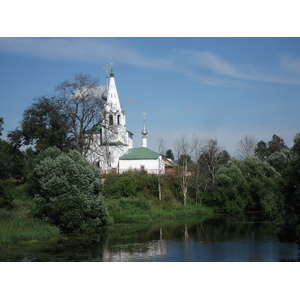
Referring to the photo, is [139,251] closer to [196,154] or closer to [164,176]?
[164,176]

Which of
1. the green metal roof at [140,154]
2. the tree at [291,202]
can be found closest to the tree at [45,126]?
the green metal roof at [140,154]

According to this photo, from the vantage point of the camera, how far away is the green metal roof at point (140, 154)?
49.2 meters

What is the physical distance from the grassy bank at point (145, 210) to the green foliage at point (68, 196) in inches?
239

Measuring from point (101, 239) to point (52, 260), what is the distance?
6203 millimetres

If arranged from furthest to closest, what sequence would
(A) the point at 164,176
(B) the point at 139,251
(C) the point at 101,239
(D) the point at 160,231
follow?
(A) the point at 164,176 < (D) the point at 160,231 < (C) the point at 101,239 < (B) the point at 139,251

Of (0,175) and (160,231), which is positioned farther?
(160,231)

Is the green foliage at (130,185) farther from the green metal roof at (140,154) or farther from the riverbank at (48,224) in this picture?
the green metal roof at (140,154)

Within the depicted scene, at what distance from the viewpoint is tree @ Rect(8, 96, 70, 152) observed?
40406 mm

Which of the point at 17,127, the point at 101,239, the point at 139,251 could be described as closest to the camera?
the point at 139,251

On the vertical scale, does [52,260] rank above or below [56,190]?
below

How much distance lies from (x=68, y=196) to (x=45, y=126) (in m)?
21.2

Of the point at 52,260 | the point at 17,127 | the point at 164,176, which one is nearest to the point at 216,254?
the point at 52,260

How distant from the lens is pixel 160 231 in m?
26.1

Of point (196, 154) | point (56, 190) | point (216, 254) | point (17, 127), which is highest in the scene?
point (17, 127)
